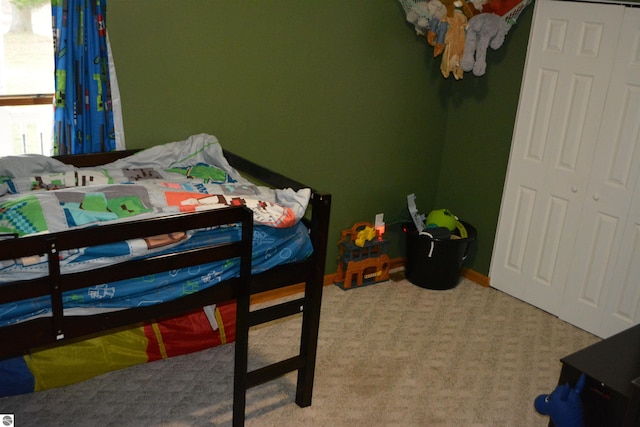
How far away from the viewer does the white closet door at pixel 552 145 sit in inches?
134

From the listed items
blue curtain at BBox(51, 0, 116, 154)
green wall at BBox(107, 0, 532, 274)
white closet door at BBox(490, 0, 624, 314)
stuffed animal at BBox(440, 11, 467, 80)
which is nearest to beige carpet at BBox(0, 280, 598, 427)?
white closet door at BBox(490, 0, 624, 314)

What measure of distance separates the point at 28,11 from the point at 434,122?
7.87 ft

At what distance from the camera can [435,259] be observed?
3904mm

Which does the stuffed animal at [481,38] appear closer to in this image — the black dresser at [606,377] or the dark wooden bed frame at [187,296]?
the dark wooden bed frame at [187,296]

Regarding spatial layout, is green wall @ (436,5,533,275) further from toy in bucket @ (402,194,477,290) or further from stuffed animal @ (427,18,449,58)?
stuffed animal @ (427,18,449,58)

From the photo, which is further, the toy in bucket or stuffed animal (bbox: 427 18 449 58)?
the toy in bucket

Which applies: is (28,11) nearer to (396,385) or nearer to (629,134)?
(396,385)

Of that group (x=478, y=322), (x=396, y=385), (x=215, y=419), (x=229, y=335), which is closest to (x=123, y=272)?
(x=215, y=419)

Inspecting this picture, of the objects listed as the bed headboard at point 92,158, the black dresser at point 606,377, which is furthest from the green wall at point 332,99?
the black dresser at point 606,377

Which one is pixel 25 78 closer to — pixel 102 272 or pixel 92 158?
pixel 92 158

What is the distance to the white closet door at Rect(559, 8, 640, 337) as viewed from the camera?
10.7 ft

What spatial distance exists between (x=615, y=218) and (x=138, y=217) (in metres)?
2.45

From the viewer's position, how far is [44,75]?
287 centimetres

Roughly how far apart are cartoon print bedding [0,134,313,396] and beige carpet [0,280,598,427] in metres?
0.15
